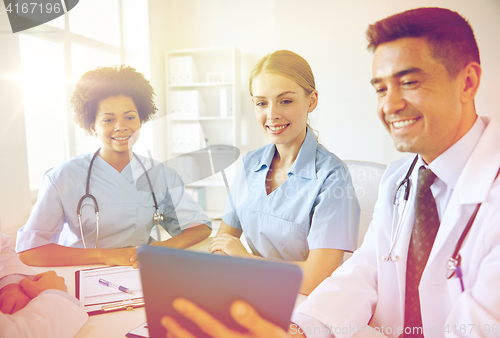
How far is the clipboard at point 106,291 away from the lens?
64cm

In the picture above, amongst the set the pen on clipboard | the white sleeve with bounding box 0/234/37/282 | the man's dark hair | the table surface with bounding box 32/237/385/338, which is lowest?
the table surface with bounding box 32/237/385/338

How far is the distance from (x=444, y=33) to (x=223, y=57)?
2448 mm

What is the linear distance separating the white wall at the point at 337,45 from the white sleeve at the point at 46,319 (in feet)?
7.45

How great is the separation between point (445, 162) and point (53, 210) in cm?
107

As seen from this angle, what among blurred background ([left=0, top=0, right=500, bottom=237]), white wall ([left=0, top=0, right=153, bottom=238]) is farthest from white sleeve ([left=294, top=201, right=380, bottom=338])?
blurred background ([left=0, top=0, right=500, bottom=237])

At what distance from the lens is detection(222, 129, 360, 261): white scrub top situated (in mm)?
847

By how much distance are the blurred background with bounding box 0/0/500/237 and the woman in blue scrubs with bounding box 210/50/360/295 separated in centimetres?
117

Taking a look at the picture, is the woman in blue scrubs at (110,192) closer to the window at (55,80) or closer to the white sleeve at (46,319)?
the white sleeve at (46,319)

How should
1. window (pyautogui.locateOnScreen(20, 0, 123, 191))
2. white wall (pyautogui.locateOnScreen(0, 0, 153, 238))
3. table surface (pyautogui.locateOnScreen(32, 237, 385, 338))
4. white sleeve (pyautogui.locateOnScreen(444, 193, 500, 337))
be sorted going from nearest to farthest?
1. white sleeve (pyautogui.locateOnScreen(444, 193, 500, 337))
2. table surface (pyautogui.locateOnScreen(32, 237, 385, 338))
3. white wall (pyautogui.locateOnScreen(0, 0, 153, 238))
4. window (pyautogui.locateOnScreen(20, 0, 123, 191))

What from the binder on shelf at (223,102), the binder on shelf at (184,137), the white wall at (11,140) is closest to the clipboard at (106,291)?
the white wall at (11,140)

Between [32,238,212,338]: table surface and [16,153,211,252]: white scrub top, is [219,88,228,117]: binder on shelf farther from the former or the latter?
[32,238,212,338]: table surface

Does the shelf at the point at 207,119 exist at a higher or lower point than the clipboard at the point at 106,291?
higher

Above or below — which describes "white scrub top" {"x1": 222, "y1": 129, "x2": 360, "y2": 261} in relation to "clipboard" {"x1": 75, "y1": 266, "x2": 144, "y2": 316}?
above

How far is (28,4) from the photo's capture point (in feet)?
5.22
